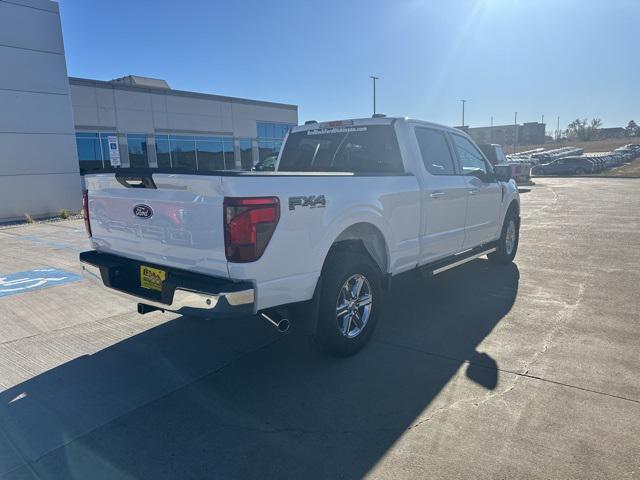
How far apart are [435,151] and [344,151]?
1.07m

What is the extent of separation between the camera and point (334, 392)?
3502 millimetres

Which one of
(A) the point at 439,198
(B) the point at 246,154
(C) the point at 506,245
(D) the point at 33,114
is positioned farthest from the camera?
(B) the point at 246,154

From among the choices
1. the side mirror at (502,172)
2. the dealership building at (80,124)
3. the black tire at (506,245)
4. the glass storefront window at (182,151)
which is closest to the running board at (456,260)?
the black tire at (506,245)

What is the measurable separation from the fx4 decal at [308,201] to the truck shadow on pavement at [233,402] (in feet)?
4.46

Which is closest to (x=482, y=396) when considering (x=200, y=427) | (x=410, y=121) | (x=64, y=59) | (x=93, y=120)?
(x=200, y=427)

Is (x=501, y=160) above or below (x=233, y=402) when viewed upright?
above

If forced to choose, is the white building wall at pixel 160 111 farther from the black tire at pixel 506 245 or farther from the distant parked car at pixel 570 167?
the black tire at pixel 506 245

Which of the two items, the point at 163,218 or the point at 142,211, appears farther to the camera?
the point at 142,211

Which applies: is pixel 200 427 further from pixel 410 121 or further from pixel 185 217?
pixel 410 121

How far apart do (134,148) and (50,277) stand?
77.8 ft

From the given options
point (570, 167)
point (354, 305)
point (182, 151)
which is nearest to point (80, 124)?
point (182, 151)

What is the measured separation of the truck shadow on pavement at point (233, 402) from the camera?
2740 mm

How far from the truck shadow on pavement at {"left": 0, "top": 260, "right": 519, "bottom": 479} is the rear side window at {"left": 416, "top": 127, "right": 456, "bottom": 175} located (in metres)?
1.44

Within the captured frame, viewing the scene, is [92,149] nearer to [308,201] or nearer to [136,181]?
[136,181]
